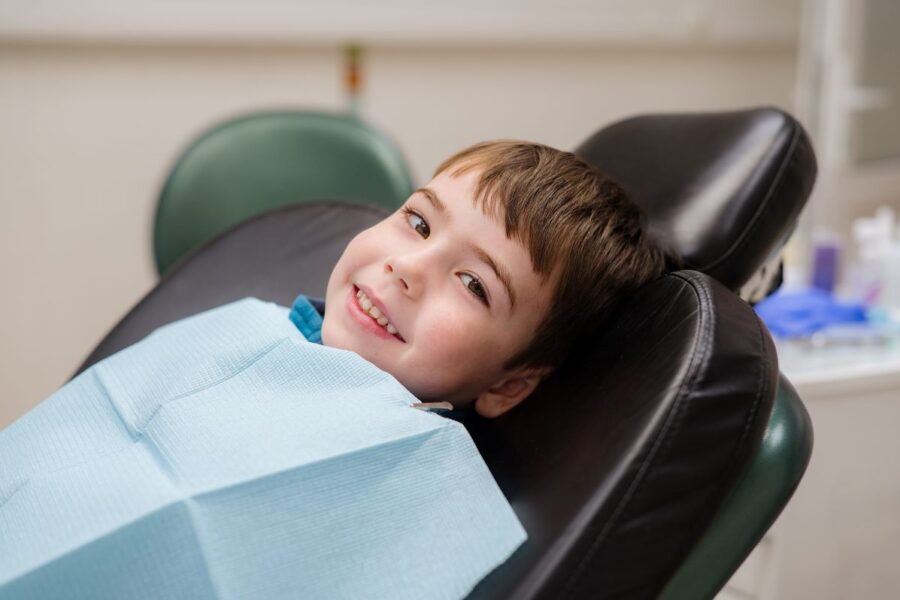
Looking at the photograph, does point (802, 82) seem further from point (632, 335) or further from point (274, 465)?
point (274, 465)

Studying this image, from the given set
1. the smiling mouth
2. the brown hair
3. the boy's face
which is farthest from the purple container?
the smiling mouth

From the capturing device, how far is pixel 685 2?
3035mm

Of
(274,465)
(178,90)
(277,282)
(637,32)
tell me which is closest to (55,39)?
(178,90)

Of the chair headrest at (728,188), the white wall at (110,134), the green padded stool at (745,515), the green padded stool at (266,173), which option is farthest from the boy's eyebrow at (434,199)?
the white wall at (110,134)

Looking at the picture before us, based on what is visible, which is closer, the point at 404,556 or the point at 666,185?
the point at 404,556

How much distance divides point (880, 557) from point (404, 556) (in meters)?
1.07

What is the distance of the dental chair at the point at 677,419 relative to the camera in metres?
0.82

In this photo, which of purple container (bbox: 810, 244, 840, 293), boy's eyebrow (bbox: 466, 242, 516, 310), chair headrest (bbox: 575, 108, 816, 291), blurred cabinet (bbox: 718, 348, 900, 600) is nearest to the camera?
boy's eyebrow (bbox: 466, 242, 516, 310)

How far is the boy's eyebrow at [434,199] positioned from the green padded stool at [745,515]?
0.38 metres

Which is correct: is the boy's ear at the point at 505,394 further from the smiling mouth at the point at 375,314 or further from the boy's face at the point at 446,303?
the smiling mouth at the point at 375,314

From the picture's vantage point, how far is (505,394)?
1097 mm

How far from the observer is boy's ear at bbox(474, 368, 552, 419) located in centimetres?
108

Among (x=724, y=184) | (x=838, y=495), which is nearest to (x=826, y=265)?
(x=838, y=495)

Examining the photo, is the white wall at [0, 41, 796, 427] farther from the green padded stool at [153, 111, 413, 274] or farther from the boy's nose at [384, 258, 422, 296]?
the boy's nose at [384, 258, 422, 296]
